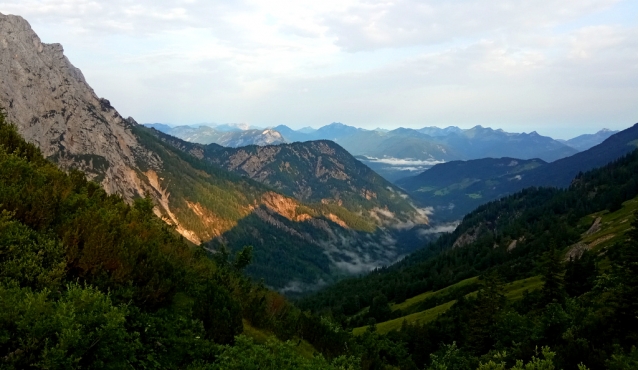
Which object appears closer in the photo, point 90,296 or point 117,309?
point 90,296

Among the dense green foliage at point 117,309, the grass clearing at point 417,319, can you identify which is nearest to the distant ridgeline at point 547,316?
the dense green foliage at point 117,309

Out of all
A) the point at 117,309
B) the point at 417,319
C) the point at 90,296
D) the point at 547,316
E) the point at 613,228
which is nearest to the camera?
the point at 90,296

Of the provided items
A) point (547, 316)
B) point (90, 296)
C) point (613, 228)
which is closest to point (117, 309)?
point (90, 296)

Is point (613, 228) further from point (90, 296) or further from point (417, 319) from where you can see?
point (90, 296)

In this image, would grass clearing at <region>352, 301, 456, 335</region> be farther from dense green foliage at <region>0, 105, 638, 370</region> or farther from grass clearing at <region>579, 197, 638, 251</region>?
→ dense green foliage at <region>0, 105, 638, 370</region>

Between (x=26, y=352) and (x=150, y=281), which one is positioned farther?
(x=150, y=281)

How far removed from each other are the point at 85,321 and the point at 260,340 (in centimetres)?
3167

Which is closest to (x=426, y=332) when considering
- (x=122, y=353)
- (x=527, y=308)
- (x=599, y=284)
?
(x=527, y=308)

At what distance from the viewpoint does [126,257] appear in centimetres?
3206

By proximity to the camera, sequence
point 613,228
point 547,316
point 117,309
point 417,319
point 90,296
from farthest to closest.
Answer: point 613,228
point 417,319
point 547,316
point 117,309
point 90,296

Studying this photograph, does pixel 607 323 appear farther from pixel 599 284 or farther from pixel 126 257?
pixel 126 257

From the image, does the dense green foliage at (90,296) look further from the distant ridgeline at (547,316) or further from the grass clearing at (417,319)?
the grass clearing at (417,319)

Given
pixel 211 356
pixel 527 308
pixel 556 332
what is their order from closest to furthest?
pixel 211 356 < pixel 556 332 < pixel 527 308

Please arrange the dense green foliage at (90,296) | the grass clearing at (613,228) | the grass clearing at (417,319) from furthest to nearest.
Result: 1. the grass clearing at (417,319)
2. the grass clearing at (613,228)
3. the dense green foliage at (90,296)
